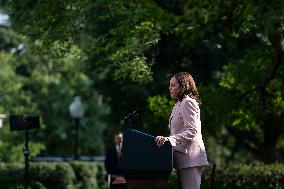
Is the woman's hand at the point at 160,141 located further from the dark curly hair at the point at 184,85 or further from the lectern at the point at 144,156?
the dark curly hair at the point at 184,85

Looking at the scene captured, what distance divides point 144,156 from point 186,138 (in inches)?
18.5

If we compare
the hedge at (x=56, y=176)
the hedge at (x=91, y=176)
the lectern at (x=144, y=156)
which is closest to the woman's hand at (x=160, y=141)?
the lectern at (x=144, y=156)

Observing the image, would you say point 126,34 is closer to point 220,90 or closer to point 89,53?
point 89,53

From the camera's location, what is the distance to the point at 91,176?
22.8 m

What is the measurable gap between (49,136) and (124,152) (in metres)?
38.5

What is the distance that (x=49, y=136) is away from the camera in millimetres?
45281

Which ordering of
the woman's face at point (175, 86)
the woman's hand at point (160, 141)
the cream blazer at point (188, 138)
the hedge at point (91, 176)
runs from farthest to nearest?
the hedge at point (91, 176) < the woman's face at point (175, 86) < the cream blazer at point (188, 138) < the woman's hand at point (160, 141)

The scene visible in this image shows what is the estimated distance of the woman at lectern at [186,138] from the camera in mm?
7371

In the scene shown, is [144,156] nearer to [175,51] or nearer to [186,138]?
[186,138]

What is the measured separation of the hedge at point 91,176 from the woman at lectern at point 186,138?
7.37 m

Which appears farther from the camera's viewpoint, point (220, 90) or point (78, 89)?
point (78, 89)

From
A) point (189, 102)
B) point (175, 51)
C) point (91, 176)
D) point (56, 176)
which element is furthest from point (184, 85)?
point (175, 51)

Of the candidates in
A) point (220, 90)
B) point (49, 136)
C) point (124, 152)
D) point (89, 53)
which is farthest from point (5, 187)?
point (49, 136)

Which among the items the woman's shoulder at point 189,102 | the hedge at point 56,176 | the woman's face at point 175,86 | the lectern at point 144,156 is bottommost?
the hedge at point 56,176
